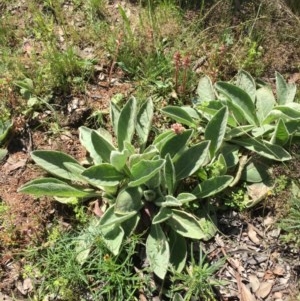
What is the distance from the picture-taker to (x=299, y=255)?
2695 millimetres

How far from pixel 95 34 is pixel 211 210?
158 cm

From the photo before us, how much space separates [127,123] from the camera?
284 cm

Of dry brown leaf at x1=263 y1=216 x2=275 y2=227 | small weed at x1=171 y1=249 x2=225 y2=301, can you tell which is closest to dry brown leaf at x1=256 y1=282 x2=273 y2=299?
small weed at x1=171 y1=249 x2=225 y2=301

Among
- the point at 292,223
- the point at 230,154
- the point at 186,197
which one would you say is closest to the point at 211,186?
the point at 186,197

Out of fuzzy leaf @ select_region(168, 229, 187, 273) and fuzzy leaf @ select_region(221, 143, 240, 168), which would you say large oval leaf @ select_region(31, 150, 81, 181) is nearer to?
fuzzy leaf @ select_region(168, 229, 187, 273)

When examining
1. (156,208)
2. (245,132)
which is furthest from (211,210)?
(245,132)

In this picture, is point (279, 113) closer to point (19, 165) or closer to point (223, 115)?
point (223, 115)

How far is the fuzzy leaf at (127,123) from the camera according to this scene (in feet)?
9.23

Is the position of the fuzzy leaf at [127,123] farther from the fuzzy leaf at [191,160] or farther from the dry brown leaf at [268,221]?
the dry brown leaf at [268,221]

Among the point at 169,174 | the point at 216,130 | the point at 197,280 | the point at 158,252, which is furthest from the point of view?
the point at 216,130

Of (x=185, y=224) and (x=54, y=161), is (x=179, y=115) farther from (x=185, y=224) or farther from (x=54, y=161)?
(x=54, y=161)

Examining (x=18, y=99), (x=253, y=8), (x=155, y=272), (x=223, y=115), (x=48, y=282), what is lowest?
(x=48, y=282)

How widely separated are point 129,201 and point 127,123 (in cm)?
48

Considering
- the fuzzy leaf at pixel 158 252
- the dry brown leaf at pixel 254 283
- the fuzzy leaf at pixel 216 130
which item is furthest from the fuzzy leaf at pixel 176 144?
the dry brown leaf at pixel 254 283
